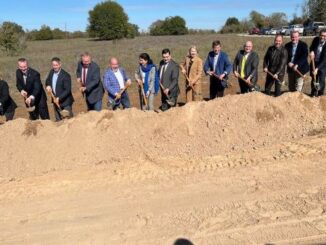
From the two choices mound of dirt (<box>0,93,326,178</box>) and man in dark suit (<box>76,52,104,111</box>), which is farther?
man in dark suit (<box>76,52,104,111</box>)

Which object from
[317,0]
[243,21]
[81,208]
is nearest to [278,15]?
[243,21]

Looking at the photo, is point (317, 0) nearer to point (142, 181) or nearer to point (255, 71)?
point (255, 71)

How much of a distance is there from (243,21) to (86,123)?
7931cm

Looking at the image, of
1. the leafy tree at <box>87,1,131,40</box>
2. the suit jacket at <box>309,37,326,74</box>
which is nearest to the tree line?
the leafy tree at <box>87,1,131,40</box>

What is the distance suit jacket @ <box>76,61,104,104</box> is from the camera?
335 inches

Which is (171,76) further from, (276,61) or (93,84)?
(276,61)

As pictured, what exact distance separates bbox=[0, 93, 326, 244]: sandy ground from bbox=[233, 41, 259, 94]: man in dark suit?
1.22m

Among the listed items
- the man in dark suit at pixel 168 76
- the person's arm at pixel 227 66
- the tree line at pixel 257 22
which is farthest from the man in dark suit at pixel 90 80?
the tree line at pixel 257 22

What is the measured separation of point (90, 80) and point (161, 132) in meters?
1.91

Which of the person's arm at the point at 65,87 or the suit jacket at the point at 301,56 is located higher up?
the suit jacket at the point at 301,56

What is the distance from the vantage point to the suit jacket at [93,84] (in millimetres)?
8508

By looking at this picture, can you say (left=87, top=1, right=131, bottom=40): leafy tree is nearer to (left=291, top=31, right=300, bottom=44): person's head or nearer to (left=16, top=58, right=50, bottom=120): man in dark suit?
(left=16, top=58, right=50, bottom=120): man in dark suit

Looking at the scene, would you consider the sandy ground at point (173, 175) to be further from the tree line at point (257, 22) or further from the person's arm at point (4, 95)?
the tree line at point (257, 22)

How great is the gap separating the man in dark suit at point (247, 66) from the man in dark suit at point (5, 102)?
4785mm
